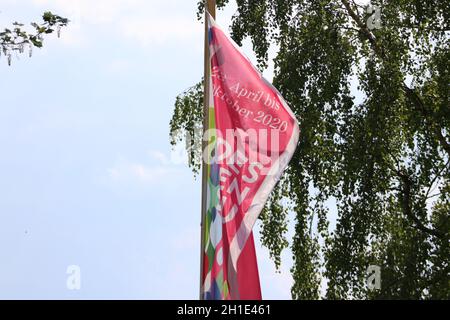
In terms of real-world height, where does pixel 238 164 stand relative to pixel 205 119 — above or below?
below

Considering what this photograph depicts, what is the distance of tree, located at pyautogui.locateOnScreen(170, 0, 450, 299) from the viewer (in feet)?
42.6

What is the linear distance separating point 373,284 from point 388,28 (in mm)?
3738

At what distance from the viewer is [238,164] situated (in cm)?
790

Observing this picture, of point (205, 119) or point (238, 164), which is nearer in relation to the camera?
point (238, 164)

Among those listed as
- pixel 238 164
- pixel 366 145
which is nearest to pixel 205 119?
pixel 238 164

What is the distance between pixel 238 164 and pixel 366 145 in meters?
5.49

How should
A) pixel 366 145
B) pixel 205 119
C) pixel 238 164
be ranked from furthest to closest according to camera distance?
pixel 366 145
pixel 205 119
pixel 238 164

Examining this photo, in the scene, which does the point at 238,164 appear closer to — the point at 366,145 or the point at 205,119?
the point at 205,119

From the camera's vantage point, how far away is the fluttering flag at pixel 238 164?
7750 mm

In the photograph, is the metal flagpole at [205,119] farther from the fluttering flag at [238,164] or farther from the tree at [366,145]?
the tree at [366,145]

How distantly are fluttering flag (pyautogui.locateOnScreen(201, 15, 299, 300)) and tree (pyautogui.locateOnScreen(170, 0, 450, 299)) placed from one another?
5.07 meters

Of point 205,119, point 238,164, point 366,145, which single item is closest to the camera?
point 238,164
